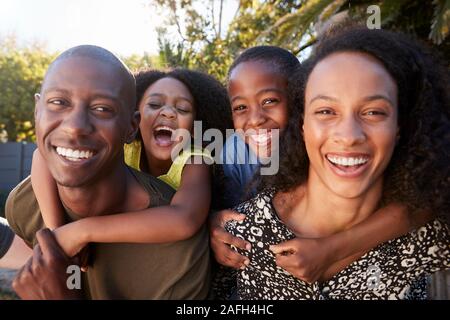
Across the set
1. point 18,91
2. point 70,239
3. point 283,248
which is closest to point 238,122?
point 283,248

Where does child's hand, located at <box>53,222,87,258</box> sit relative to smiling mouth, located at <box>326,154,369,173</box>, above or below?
below

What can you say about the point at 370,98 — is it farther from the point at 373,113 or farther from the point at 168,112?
the point at 168,112

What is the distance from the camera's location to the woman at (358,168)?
1.82 meters

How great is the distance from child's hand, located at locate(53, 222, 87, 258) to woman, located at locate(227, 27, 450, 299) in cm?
60

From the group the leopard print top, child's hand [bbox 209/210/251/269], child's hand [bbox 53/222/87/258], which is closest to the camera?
child's hand [bbox 53/222/87/258]

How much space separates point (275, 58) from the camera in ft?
8.50

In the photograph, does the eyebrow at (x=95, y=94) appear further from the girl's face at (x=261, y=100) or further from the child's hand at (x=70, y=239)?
the girl's face at (x=261, y=100)

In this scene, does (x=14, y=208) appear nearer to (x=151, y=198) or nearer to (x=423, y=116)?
(x=151, y=198)

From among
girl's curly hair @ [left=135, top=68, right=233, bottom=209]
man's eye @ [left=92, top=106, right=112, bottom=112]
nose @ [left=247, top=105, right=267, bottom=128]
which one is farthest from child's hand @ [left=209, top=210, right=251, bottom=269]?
man's eye @ [left=92, top=106, right=112, bottom=112]

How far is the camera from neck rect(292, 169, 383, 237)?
6.63ft

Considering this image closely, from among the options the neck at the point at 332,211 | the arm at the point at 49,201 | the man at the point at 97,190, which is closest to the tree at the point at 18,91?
the arm at the point at 49,201

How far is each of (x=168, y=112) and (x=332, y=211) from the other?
3.03 feet

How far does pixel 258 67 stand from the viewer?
256cm

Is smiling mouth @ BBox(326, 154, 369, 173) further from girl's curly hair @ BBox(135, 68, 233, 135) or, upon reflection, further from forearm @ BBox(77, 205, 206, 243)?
girl's curly hair @ BBox(135, 68, 233, 135)
